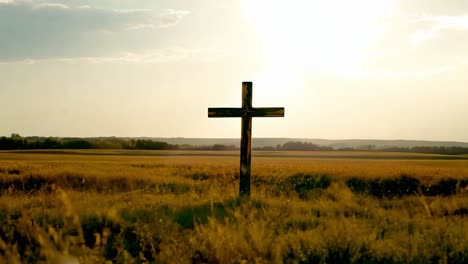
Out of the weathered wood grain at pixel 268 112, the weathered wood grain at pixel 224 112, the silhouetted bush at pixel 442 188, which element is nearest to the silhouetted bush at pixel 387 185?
the silhouetted bush at pixel 442 188

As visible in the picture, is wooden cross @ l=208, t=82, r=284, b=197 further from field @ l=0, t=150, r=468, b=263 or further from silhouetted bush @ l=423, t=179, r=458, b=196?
silhouetted bush @ l=423, t=179, r=458, b=196

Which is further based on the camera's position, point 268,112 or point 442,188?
point 442,188

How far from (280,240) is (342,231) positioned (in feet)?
3.03

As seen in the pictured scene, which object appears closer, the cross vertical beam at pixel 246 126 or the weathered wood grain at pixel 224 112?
the cross vertical beam at pixel 246 126

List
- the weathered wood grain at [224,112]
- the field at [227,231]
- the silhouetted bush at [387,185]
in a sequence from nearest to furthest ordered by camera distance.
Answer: the field at [227,231]
the weathered wood grain at [224,112]
the silhouetted bush at [387,185]

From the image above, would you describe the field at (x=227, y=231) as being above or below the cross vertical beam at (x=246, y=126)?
below

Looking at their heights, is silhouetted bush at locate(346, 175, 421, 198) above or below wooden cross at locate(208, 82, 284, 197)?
below

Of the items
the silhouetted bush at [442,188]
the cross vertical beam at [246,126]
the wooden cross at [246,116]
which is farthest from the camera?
the silhouetted bush at [442,188]

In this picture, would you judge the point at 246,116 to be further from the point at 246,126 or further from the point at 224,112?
the point at 224,112

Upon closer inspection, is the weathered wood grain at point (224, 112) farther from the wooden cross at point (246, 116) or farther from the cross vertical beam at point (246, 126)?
the cross vertical beam at point (246, 126)

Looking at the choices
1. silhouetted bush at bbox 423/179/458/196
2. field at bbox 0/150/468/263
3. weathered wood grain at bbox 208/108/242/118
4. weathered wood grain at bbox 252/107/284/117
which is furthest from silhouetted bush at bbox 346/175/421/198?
weathered wood grain at bbox 208/108/242/118

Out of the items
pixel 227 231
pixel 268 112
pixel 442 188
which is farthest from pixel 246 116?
pixel 442 188

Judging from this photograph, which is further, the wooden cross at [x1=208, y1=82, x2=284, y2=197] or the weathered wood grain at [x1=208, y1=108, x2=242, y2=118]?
the weathered wood grain at [x1=208, y1=108, x2=242, y2=118]

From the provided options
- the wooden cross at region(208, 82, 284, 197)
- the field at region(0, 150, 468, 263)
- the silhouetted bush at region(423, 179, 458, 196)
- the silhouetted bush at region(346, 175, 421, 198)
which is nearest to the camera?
the field at region(0, 150, 468, 263)
